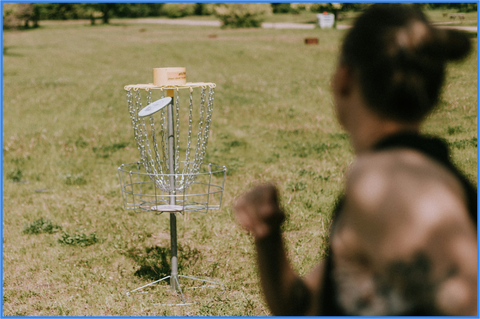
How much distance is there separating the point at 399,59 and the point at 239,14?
51532mm

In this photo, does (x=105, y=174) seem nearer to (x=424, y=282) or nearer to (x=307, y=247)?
(x=307, y=247)

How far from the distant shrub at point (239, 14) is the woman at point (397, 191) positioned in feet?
168

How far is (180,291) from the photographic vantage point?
4.99 meters

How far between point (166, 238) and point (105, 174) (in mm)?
3350

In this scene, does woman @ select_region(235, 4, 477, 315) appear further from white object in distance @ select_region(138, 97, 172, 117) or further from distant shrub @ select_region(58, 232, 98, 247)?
distant shrub @ select_region(58, 232, 98, 247)

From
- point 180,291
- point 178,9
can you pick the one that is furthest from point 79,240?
point 178,9

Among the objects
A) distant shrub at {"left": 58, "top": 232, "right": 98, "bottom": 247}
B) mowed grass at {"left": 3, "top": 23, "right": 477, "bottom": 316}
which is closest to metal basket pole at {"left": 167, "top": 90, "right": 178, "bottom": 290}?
mowed grass at {"left": 3, "top": 23, "right": 477, "bottom": 316}

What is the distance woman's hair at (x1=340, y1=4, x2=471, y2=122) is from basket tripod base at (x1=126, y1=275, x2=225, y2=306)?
13.4 ft

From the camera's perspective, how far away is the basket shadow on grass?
18.4 feet

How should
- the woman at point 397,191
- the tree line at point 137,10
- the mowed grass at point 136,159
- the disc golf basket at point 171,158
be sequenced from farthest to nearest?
the tree line at point 137,10 → the mowed grass at point 136,159 → the disc golf basket at point 171,158 → the woman at point 397,191

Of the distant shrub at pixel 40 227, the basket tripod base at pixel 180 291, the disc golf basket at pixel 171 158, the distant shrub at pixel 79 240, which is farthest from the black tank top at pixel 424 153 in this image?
the distant shrub at pixel 40 227

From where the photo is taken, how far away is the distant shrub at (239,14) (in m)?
50.9

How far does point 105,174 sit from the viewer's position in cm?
939

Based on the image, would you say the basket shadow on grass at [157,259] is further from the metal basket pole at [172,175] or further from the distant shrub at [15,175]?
the distant shrub at [15,175]
